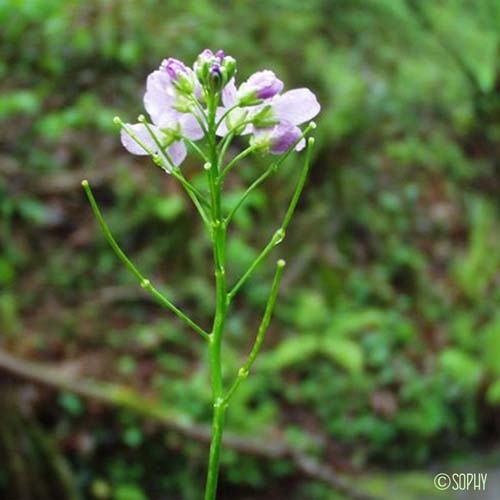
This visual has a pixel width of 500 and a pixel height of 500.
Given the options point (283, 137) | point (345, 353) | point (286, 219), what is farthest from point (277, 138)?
point (345, 353)

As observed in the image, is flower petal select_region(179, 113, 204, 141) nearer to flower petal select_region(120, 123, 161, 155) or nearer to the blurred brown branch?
flower petal select_region(120, 123, 161, 155)

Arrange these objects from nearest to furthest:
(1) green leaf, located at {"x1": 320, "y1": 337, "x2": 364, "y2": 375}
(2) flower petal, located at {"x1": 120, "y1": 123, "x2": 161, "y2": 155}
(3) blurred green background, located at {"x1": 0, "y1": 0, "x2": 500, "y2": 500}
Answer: (2) flower petal, located at {"x1": 120, "y1": 123, "x2": 161, "y2": 155}, (3) blurred green background, located at {"x1": 0, "y1": 0, "x2": 500, "y2": 500}, (1) green leaf, located at {"x1": 320, "y1": 337, "x2": 364, "y2": 375}

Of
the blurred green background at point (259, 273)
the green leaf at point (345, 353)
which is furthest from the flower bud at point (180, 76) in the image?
the green leaf at point (345, 353)

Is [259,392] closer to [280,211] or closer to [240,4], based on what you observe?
[280,211]

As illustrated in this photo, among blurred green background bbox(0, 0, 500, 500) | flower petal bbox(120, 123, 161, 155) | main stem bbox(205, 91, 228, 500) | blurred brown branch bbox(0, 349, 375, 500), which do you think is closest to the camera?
main stem bbox(205, 91, 228, 500)

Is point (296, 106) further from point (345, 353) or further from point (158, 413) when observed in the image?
point (345, 353)

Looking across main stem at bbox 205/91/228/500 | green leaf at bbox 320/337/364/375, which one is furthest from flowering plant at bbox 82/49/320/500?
green leaf at bbox 320/337/364/375
